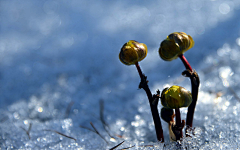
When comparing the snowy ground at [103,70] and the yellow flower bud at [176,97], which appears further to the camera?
the snowy ground at [103,70]

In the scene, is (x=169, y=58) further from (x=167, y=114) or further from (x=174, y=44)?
(x=167, y=114)

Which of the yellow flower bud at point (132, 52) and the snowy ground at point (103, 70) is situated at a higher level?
the snowy ground at point (103, 70)

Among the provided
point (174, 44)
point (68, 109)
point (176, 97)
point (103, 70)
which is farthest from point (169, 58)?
point (103, 70)

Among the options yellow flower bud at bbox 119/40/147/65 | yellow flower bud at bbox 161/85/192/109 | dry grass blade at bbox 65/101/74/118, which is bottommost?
yellow flower bud at bbox 161/85/192/109

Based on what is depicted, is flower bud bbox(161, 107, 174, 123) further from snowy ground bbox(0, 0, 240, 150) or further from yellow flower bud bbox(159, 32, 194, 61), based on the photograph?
yellow flower bud bbox(159, 32, 194, 61)

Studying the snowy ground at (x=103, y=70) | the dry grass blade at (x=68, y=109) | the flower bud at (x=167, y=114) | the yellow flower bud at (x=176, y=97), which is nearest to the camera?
the yellow flower bud at (x=176, y=97)

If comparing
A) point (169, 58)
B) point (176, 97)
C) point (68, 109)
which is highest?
point (68, 109)

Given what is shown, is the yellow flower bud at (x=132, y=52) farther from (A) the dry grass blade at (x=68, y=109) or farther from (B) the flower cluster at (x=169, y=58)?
(A) the dry grass blade at (x=68, y=109)

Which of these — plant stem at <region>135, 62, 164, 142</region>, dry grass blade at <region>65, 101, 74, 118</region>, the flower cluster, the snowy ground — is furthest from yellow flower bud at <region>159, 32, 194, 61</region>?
dry grass blade at <region>65, 101, 74, 118</region>

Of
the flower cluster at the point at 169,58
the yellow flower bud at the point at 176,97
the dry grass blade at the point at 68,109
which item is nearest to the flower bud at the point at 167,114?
the flower cluster at the point at 169,58

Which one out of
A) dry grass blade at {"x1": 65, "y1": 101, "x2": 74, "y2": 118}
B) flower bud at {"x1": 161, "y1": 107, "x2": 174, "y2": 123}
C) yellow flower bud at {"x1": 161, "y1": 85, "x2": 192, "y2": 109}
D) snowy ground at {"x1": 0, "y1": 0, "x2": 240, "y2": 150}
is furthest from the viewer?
dry grass blade at {"x1": 65, "y1": 101, "x2": 74, "y2": 118}
